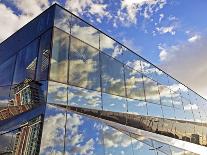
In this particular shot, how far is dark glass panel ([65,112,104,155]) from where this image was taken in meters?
14.6

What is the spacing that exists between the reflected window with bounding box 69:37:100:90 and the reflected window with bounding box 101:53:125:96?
0.69 m

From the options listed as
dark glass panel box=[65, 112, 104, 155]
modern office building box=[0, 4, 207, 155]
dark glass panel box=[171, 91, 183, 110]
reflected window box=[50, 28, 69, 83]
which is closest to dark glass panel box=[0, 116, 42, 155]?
modern office building box=[0, 4, 207, 155]

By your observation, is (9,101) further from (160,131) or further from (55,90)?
(160,131)

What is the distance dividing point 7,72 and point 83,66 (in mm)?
5158

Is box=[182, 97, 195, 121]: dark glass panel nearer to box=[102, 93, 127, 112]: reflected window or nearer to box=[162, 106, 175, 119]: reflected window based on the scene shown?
box=[162, 106, 175, 119]: reflected window

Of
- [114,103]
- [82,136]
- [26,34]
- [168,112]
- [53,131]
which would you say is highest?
[26,34]

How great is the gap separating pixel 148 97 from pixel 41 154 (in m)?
13.7

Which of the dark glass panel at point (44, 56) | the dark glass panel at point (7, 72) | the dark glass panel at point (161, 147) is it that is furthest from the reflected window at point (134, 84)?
the dark glass panel at point (7, 72)

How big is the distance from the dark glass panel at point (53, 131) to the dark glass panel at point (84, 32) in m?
5.50

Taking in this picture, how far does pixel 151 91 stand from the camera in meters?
26.4

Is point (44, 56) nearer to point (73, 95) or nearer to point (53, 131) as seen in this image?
A: point (73, 95)

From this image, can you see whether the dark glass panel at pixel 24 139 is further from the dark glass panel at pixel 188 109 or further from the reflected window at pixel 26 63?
the dark glass panel at pixel 188 109

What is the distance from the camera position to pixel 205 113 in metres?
41.8

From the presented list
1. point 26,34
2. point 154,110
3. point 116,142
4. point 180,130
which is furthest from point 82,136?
point 180,130
